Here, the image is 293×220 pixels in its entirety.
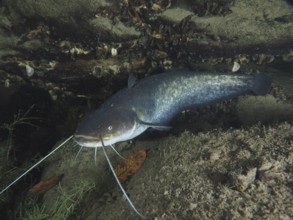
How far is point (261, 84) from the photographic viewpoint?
13.9ft

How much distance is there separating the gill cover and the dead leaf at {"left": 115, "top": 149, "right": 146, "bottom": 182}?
16.3 inches

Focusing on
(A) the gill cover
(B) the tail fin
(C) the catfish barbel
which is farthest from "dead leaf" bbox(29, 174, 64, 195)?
(B) the tail fin

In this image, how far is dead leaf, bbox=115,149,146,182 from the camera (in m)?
3.76

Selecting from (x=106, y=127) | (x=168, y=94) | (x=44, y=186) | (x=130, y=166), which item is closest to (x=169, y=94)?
(x=168, y=94)

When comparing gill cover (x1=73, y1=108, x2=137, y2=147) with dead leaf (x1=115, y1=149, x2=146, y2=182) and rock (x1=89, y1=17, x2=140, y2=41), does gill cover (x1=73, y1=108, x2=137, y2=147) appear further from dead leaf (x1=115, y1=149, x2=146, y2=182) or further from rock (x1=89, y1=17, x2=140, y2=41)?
rock (x1=89, y1=17, x2=140, y2=41)

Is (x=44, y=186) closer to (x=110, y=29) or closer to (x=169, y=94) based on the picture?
(x=169, y=94)

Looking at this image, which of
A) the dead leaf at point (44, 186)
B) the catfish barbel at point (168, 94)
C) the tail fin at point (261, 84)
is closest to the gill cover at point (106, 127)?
the catfish barbel at point (168, 94)

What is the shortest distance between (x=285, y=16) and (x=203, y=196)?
3131 mm

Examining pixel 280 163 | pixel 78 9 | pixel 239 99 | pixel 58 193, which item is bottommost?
pixel 58 193

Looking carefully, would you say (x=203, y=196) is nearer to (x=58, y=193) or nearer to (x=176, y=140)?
(x=176, y=140)

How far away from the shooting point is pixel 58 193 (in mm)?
4188

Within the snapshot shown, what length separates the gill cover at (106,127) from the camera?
3.13 m

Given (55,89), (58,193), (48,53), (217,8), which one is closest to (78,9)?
(48,53)

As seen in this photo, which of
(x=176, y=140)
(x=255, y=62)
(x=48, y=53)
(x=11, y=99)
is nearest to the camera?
(x=176, y=140)
